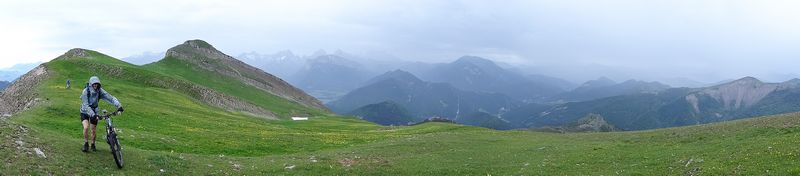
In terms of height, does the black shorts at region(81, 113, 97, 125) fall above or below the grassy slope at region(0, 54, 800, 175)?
above

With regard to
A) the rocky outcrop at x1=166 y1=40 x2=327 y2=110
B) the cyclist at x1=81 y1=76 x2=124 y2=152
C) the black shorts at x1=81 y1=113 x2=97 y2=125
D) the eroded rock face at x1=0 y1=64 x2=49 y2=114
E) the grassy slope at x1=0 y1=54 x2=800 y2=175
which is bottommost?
the grassy slope at x1=0 y1=54 x2=800 y2=175

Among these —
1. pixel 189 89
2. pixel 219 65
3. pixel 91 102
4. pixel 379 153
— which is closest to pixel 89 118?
pixel 91 102

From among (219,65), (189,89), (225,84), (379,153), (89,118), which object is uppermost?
(219,65)

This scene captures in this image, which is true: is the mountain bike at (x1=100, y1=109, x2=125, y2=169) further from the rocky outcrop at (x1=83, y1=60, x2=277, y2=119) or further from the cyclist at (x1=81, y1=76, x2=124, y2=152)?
the rocky outcrop at (x1=83, y1=60, x2=277, y2=119)

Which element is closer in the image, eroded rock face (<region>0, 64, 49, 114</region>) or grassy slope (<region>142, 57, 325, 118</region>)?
eroded rock face (<region>0, 64, 49, 114</region>)

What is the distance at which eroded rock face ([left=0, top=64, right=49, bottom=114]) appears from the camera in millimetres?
68188

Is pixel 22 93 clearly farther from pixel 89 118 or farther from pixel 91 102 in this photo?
pixel 91 102

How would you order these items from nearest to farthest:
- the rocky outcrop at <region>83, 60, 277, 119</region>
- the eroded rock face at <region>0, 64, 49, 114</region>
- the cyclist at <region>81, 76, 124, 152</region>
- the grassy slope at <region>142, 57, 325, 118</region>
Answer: the cyclist at <region>81, 76, 124, 152</region> → the eroded rock face at <region>0, 64, 49, 114</region> → the rocky outcrop at <region>83, 60, 277, 119</region> → the grassy slope at <region>142, 57, 325, 118</region>

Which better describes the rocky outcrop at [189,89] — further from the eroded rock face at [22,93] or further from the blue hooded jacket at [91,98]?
the blue hooded jacket at [91,98]

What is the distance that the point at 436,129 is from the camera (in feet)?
274

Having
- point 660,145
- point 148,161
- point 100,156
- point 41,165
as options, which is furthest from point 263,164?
point 660,145

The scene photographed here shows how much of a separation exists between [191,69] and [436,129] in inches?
3952

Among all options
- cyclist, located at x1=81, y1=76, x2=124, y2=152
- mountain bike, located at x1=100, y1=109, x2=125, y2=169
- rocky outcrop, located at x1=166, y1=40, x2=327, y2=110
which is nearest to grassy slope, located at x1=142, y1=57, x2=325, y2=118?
rocky outcrop, located at x1=166, y1=40, x2=327, y2=110

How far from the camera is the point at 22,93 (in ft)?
263
